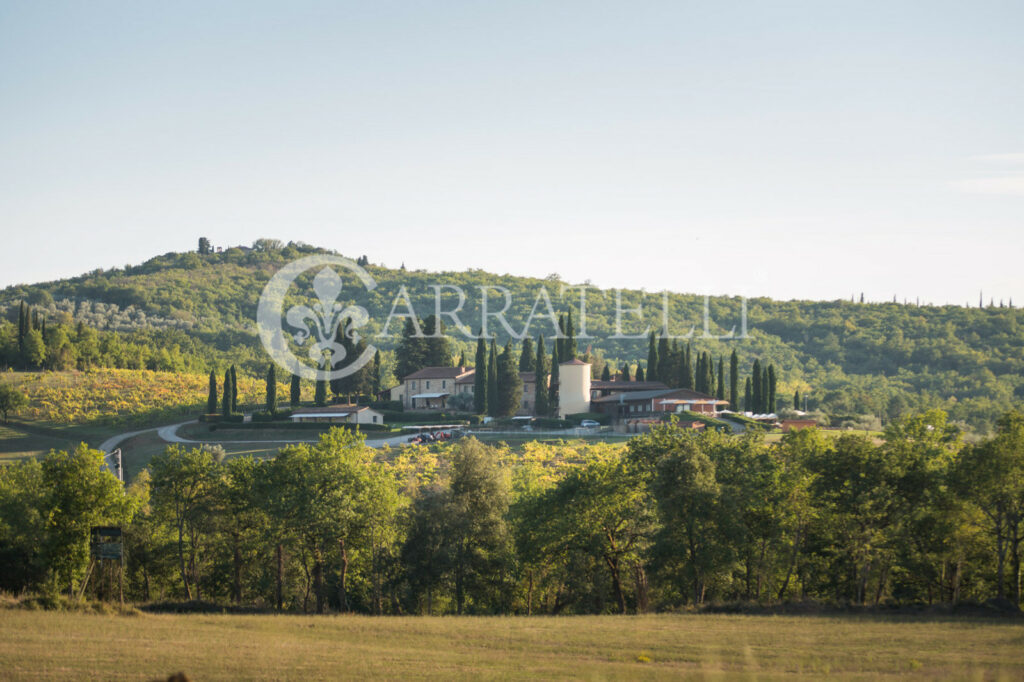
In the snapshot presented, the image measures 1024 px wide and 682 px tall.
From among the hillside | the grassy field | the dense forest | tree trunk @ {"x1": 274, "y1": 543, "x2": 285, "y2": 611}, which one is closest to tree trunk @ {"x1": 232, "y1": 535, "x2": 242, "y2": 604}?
the dense forest

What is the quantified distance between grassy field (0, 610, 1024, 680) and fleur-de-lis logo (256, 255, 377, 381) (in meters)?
54.9

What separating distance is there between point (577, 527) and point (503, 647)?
11398 mm

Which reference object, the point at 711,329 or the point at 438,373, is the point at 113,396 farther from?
the point at 711,329

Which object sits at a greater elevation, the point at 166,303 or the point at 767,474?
the point at 166,303

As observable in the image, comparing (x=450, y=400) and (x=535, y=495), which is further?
(x=450, y=400)

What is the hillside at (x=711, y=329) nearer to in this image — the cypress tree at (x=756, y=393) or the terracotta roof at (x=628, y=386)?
the cypress tree at (x=756, y=393)

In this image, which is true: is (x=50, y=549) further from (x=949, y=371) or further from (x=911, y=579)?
(x=949, y=371)

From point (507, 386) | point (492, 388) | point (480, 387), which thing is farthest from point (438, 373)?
point (507, 386)

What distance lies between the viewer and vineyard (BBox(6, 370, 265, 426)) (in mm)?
70938

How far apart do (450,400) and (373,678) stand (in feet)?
Answer: 192

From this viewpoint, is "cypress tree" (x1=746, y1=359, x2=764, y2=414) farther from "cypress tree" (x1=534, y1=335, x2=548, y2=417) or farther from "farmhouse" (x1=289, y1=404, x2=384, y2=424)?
"farmhouse" (x1=289, y1=404, x2=384, y2=424)

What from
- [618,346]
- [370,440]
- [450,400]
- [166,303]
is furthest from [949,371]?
[166,303]

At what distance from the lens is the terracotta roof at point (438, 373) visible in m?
77.1

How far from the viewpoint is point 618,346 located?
148250 millimetres
